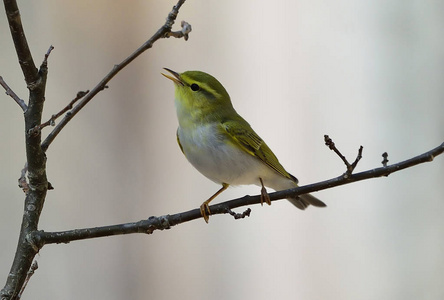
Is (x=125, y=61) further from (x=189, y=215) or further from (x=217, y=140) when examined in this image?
(x=217, y=140)

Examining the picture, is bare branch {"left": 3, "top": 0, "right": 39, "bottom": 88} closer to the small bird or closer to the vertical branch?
the vertical branch

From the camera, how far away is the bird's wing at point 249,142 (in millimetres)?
2135

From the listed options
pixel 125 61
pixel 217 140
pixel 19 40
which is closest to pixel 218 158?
pixel 217 140

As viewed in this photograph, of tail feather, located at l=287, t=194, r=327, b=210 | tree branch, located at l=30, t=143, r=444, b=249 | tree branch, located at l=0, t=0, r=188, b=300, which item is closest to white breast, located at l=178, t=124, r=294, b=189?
tail feather, located at l=287, t=194, r=327, b=210

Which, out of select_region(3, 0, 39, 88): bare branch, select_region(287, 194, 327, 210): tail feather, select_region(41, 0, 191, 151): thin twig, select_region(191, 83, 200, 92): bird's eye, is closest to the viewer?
select_region(3, 0, 39, 88): bare branch

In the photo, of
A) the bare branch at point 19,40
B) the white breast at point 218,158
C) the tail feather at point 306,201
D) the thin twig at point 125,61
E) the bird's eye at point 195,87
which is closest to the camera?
the bare branch at point 19,40

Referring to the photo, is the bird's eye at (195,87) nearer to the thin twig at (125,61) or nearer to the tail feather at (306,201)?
the tail feather at (306,201)

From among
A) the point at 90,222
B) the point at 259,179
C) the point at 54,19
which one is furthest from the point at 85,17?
the point at 259,179

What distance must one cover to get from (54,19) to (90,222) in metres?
1.43

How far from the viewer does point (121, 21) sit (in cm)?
381

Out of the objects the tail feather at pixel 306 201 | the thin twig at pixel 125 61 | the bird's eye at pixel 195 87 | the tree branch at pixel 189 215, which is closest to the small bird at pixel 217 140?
the bird's eye at pixel 195 87

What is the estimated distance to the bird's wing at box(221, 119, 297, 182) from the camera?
213 cm

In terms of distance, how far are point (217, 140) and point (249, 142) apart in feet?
0.47

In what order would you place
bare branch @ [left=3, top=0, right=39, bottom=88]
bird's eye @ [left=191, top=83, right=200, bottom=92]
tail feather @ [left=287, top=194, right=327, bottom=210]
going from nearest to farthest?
1. bare branch @ [left=3, top=0, right=39, bottom=88]
2. bird's eye @ [left=191, top=83, right=200, bottom=92]
3. tail feather @ [left=287, top=194, right=327, bottom=210]
